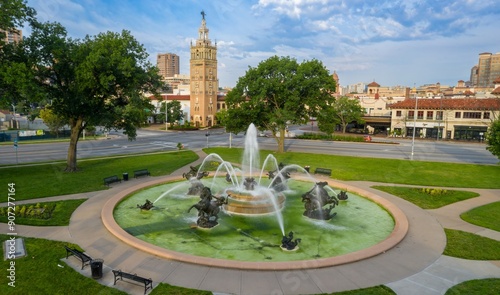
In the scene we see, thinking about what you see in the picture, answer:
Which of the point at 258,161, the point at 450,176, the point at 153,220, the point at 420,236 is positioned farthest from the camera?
the point at 258,161

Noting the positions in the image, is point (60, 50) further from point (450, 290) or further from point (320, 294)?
point (450, 290)

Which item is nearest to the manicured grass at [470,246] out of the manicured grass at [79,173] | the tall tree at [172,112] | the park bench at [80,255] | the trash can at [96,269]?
the trash can at [96,269]

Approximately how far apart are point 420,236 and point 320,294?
8046 mm

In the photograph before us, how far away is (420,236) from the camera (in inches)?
632

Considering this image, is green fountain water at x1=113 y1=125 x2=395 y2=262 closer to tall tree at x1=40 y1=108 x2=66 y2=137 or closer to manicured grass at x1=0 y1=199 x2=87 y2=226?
manicured grass at x1=0 y1=199 x2=87 y2=226

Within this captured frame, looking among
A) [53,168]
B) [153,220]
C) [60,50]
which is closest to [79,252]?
[153,220]

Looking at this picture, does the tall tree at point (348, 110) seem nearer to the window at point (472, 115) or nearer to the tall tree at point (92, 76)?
the window at point (472, 115)

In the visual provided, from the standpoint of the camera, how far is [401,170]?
33.6 m

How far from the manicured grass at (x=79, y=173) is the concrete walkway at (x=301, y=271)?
787cm

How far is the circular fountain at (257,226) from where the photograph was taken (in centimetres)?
1374

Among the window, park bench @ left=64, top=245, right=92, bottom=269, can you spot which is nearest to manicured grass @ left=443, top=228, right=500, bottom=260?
park bench @ left=64, top=245, right=92, bottom=269

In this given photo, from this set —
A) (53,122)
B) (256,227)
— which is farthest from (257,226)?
(53,122)

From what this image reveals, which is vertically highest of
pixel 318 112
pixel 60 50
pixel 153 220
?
pixel 60 50

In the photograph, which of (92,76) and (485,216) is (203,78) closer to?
(92,76)
